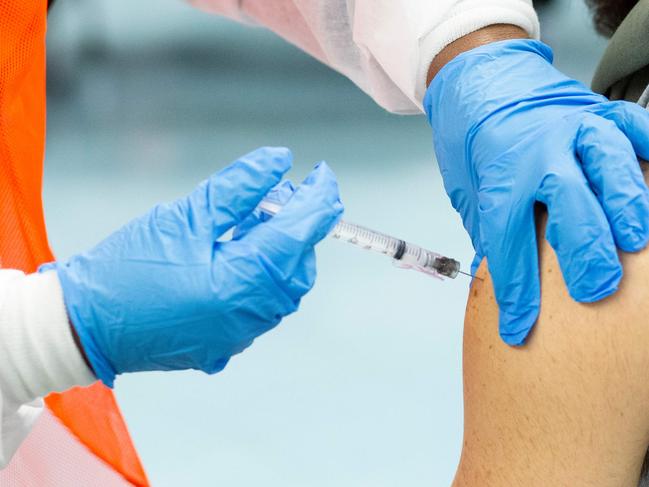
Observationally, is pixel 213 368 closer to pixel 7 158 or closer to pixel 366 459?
pixel 7 158

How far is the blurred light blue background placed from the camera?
1845 millimetres

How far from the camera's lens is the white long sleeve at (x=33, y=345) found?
97 cm

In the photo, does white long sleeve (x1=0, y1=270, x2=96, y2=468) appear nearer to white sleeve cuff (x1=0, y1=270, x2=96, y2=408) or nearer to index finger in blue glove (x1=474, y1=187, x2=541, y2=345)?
white sleeve cuff (x1=0, y1=270, x2=96, y2=408)

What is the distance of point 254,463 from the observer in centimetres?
182

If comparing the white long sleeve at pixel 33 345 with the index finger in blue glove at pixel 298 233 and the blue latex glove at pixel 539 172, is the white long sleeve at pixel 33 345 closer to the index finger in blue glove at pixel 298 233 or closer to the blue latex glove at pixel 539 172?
the index finger in blue glove at pixel 298 233

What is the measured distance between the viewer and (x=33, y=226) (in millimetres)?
1342

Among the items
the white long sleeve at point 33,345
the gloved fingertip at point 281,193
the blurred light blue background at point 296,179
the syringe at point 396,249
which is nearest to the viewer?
the white long sleeve at point 33,345

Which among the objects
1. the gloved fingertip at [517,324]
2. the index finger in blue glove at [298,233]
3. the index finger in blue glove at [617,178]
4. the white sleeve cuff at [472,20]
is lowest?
the gloved fingertip at [517,324]

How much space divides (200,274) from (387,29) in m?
0.75

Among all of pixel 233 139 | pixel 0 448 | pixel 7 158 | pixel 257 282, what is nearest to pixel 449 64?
pixel 257 282

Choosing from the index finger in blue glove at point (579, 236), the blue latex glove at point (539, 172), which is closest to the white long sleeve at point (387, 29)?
the blue latex glove at point (539, 172)

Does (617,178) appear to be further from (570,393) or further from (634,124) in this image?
(570,393)

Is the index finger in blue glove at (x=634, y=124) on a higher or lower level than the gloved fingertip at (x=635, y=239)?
higher

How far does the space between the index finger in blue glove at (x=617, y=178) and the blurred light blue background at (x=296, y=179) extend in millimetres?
918
